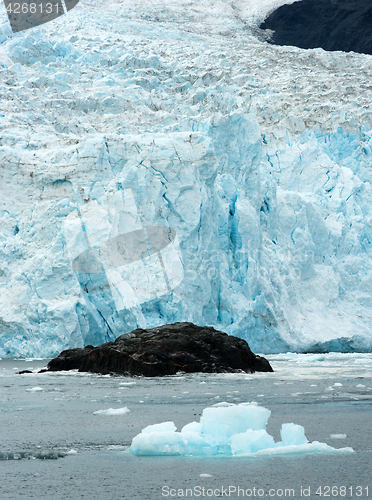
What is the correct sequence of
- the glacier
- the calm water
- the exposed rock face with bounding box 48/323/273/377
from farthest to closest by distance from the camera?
the glacier
the exposed rock face with bounding box 48/323/273/377
the calm water

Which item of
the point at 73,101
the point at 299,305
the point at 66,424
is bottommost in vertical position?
the point at 299,305

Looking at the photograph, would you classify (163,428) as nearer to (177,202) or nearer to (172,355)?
(172,355)

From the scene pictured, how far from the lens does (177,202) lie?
1462 cm

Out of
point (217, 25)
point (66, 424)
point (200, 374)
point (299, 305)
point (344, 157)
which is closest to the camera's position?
point (66, 424)

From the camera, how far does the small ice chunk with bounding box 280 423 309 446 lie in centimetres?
377

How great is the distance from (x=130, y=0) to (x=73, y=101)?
16.0 metres

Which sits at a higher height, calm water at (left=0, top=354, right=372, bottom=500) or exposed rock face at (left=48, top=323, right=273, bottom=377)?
calm water at (left=0, top=354, right=372, bottom=500)

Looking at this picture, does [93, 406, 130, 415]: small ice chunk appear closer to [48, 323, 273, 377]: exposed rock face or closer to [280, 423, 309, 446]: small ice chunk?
[280, 423, 309, 446]: small ice chunk

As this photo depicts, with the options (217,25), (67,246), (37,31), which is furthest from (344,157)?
(217,25)

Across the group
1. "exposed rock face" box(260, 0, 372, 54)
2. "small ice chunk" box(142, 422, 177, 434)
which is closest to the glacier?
"small ice chunk" box(142, 422, 177, 434)

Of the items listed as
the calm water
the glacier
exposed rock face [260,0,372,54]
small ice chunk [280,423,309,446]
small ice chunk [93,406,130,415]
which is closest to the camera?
the calm water

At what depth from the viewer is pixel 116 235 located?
13.9 metres

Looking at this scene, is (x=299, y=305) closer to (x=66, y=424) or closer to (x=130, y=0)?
(x=66, y=424)

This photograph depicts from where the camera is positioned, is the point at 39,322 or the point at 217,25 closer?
the point at 39,322
